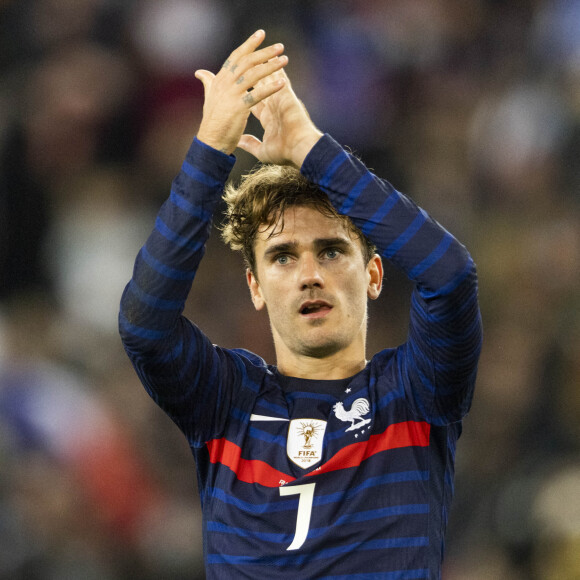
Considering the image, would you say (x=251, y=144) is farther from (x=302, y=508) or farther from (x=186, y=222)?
(x=302, y=508)

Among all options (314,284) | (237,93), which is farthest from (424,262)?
(237,93)

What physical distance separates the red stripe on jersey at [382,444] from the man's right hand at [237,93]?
817 millimetres

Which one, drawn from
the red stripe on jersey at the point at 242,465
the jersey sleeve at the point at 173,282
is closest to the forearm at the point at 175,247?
the jersey sleeve at the point at 173,282

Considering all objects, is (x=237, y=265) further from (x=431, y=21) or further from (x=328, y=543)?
(x=328, y=543)

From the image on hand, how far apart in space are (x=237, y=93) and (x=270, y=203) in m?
0.47

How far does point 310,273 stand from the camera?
95.0 inches

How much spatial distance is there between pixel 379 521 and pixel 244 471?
1.24 feet

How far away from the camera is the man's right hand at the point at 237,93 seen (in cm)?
216

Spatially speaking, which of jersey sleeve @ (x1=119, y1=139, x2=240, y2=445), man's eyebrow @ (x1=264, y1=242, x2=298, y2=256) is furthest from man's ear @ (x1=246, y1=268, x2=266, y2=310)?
jersey sleeve @ (x1=119, y1=139, x2=240, y2=445)

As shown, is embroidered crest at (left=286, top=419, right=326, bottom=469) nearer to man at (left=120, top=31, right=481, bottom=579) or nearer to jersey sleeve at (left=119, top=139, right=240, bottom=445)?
man at (left=120, top=31, right=481, bottom=579)

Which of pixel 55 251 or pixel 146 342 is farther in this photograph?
pixel 55 251

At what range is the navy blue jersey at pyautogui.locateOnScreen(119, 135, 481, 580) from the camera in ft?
7.00

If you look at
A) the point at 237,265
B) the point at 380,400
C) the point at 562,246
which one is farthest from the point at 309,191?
the point at 562,246

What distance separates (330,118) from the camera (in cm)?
534
